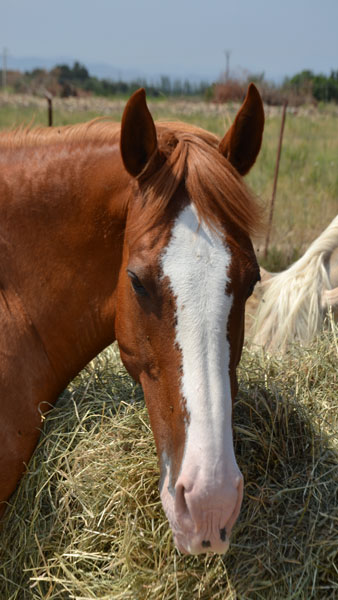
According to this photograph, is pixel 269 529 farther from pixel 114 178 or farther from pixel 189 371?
pixel 114 178

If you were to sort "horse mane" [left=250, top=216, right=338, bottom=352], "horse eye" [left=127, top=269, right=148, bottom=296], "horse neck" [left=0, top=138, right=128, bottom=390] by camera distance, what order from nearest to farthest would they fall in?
"horse eye" [left=127, top=269, right=148, bottom=296]
"horse neck" [left=0, top=138, right=128, bottom=390]
"horse mane" [left=250, top=216, right=338, bottom=352]

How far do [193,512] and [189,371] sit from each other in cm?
39

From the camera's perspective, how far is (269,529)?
6.79 ft

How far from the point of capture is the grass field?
1972 mm

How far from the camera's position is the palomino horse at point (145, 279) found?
5.25ft

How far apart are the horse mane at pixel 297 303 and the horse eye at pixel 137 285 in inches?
94.0

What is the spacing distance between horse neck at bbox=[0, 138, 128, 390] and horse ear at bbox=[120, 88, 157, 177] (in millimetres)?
182

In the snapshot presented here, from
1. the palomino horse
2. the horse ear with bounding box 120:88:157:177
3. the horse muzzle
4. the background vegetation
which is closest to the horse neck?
the palomino horse

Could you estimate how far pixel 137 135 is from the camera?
1937mm

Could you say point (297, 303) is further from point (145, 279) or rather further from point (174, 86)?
point (174, 86)

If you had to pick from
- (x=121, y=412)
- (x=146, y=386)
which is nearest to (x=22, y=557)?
(x=121, y=412)

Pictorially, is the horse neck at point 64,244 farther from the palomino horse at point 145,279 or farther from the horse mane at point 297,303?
the horse mane at point 297,303

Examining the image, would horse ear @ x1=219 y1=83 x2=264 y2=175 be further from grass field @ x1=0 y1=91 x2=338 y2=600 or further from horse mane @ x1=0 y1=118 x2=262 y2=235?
grass field @ x1=0 y1=91 x2=338 y2=600

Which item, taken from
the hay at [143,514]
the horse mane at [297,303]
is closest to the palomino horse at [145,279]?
the hay at [143,514]
